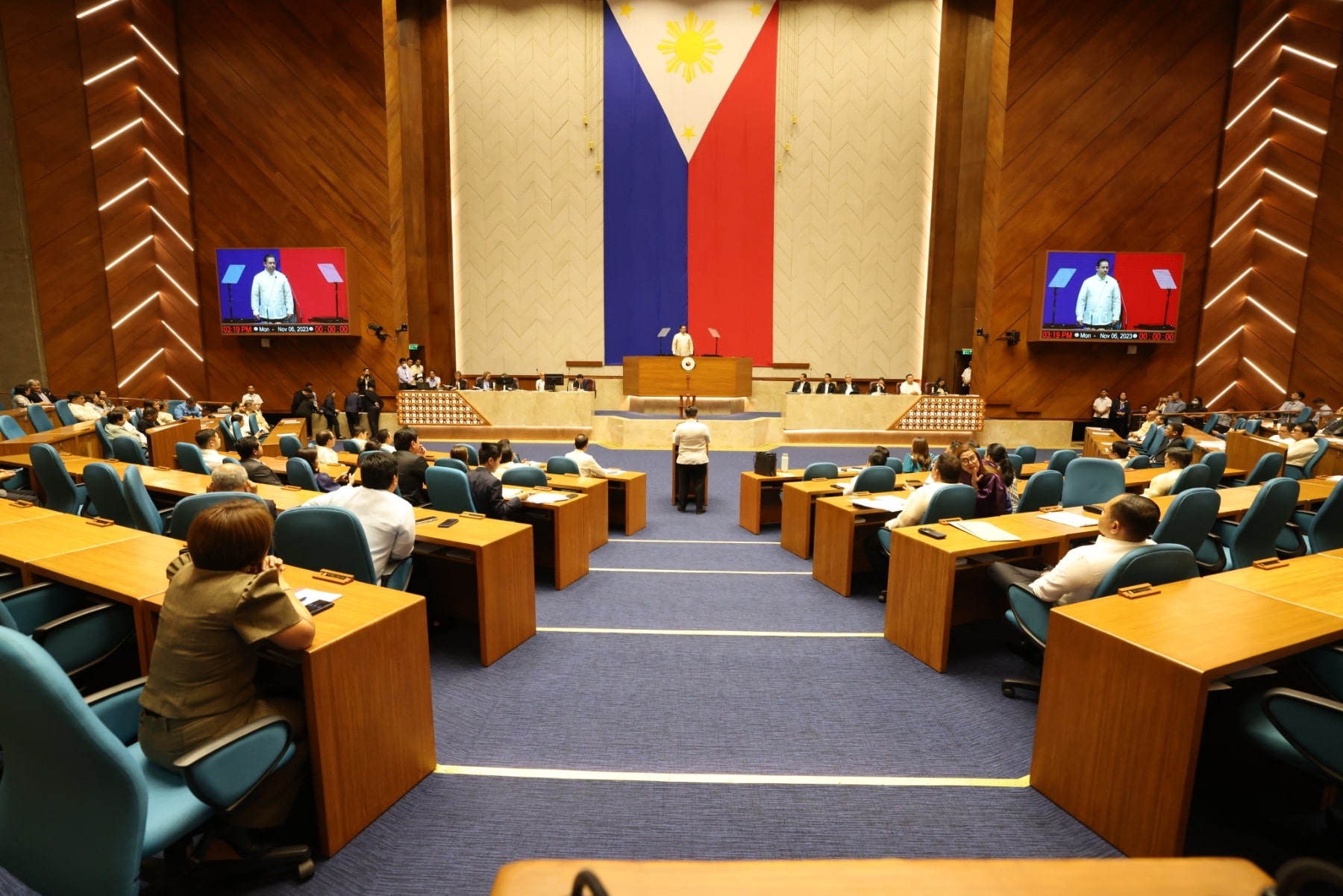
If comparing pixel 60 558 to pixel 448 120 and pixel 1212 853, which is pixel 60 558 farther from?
pixel 448 120

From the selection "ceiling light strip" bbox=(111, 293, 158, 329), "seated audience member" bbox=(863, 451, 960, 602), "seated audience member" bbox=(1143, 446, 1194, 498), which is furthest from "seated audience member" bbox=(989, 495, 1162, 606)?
"ceiling light strip" bbox=(111, 293, 158, 329)

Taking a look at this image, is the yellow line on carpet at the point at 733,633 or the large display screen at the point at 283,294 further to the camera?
the large display screen at the point at 283,294

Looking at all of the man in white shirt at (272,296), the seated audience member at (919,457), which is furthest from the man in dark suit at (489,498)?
the man in white shirt at (272,296)

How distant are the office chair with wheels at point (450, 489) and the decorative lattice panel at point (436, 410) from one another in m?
8.94

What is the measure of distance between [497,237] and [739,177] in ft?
20.0

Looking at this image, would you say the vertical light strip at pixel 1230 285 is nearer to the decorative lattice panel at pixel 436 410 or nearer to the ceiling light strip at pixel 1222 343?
the ceiling light strip at pixel 1222 343

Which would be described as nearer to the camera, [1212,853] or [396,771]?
[1212,853]

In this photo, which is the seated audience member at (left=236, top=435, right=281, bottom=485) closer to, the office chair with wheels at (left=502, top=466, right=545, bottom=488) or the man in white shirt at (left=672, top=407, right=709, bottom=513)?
the office chair with wheels at (left=502, top=466, right=545, bottom=488)

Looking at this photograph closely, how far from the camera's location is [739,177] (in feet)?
53.4

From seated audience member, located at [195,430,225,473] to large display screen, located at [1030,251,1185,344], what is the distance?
535 inches

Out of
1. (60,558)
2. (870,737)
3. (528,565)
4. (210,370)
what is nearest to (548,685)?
(528,565)

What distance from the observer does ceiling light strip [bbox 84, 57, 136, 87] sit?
1237 cm

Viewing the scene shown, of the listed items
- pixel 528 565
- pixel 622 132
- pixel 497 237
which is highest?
pixel 622 132

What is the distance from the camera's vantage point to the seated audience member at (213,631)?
1.77 metres
